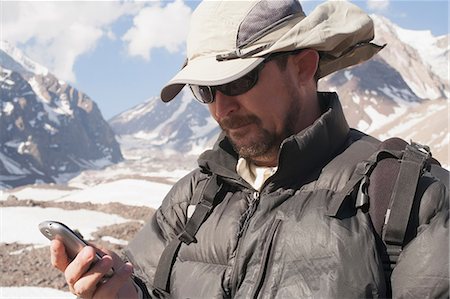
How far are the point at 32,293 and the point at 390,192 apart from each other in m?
10.5

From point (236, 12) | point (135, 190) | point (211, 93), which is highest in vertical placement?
point (236, 12)

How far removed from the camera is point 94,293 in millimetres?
2609

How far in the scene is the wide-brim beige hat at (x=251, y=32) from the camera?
3.10 meters

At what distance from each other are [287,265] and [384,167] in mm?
665

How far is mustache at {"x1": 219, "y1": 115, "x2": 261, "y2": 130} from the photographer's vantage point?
10.7 ft

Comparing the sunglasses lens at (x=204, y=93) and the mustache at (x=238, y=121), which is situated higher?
the sunglasses lens at (x=204, y=93)

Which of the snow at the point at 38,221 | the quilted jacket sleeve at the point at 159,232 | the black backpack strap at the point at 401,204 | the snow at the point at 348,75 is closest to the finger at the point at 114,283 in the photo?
the quilted jacket sleeve at the point at 159,232

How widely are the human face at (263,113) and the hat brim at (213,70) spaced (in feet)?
Answer: 0.52

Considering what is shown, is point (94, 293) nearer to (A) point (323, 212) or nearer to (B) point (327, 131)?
(A) point (323, 212)

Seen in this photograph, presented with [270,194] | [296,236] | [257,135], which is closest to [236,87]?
[257,135]

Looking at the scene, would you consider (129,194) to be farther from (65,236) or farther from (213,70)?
(65,236)

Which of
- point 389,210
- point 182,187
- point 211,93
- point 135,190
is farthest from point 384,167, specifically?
point 135,190

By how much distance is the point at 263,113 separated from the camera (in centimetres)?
325

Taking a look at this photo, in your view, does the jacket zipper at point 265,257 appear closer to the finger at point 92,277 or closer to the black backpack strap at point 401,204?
the black backpack strap at point 401,204
